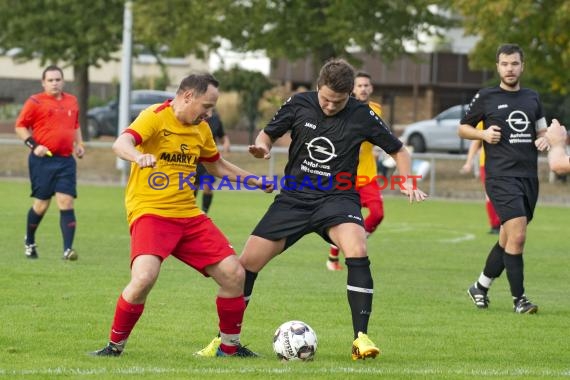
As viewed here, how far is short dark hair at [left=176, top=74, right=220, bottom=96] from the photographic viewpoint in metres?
7.89

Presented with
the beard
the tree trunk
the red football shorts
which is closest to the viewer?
the red football shorts

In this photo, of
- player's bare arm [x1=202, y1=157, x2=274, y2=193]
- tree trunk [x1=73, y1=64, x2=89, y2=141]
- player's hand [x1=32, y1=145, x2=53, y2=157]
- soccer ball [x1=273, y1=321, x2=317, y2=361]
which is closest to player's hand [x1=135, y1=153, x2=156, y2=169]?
player's bare arm [x1=202, y1=157, x2=274, y2=193]

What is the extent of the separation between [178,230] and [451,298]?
4.69 metres

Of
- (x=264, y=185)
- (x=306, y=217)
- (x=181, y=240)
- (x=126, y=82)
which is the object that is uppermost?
(x=126, y=82)

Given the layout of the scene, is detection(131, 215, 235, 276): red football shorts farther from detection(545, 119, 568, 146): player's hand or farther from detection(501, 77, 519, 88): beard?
detection(501, 77, 519, 88): beard

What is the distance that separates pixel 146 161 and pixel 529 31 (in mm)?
25621

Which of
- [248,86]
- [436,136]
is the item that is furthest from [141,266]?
[248,86]

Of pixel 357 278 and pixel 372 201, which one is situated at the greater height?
pixel 372 201

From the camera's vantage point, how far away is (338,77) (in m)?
8.22

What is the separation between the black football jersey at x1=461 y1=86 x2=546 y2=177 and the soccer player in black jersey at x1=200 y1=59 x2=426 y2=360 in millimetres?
2413

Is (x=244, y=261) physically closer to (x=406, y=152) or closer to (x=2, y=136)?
(x=406, y=152)

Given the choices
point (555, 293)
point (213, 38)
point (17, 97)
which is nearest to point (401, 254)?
point (555, 293)

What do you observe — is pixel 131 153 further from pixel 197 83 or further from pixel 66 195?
pixel 66 195

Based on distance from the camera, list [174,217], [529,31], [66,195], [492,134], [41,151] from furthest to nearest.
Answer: [529,31]
[66,195]
[41,151]
[492,134]
[174,217]
